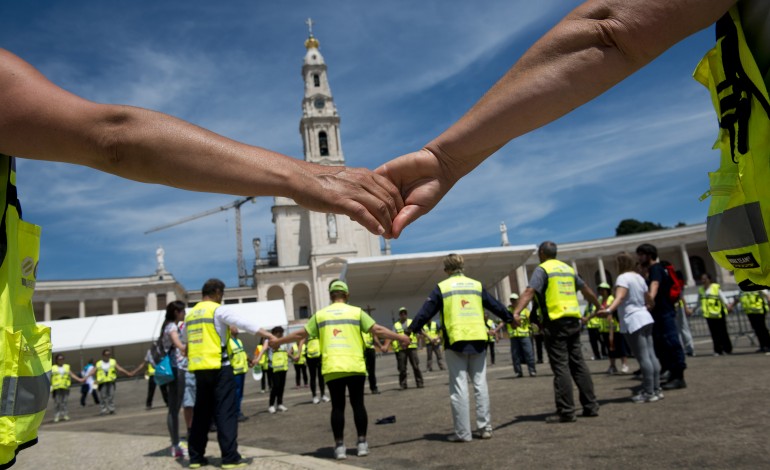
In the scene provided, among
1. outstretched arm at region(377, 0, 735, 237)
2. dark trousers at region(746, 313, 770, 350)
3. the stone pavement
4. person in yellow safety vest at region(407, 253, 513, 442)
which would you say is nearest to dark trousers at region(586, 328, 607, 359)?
dark trousers at region(746, 313, 770, 350)

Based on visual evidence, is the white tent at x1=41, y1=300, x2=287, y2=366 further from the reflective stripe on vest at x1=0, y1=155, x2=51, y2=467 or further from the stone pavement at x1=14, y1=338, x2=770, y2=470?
Result: the reflective stripe on vest at x1=0, y1=155, x2=51, y2=467

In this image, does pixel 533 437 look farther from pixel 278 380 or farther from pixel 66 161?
pixel 278 380

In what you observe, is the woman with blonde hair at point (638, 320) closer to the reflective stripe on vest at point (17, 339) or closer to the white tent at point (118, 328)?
the reflective stripe on vest at point (17, 339)

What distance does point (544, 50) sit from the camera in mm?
1842

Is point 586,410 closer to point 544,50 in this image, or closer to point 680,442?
point 680,442

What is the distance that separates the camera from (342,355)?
6777mm

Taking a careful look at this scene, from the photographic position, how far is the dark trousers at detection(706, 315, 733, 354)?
43.2 feet

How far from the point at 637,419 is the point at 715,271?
7222 centimetres

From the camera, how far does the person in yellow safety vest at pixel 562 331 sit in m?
7.06

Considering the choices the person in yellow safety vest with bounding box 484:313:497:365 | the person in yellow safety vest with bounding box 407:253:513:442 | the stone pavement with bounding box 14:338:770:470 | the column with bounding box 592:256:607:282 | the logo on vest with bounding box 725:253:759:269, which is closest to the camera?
the logo on vest with bounding box 725:253:759:269

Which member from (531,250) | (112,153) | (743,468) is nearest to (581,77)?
(112,153)

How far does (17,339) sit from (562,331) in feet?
21.8

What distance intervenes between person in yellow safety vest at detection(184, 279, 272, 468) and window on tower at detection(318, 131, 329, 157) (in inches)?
2506

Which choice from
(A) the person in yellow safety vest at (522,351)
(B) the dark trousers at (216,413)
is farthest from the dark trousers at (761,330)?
(B) the dark trousers at (216,413)
